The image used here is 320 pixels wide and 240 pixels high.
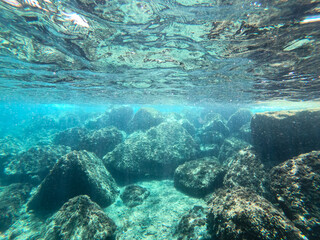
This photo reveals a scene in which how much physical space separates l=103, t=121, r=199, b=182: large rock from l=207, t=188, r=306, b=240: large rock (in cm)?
633

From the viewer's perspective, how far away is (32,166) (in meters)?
10.9

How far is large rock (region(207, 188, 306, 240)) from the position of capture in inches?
124

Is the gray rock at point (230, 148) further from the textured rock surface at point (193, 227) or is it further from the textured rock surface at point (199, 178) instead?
the textured rock surface at point (193, 227)

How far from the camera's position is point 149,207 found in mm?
6902

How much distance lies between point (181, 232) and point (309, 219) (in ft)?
12.8

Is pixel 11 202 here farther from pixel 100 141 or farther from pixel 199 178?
pixel 199 178

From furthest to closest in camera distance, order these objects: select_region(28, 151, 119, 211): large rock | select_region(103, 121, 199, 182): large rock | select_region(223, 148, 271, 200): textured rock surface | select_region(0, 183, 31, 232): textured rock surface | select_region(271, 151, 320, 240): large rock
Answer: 1. select_region(103, 121, 199, 182): large rock
2. select_region(28, 151, 119, 211): large rock
3. select_region(0, 183, 31, 232): textured rock surface
4. select_region(223, 148, 271, 200): textured rock surface
5. select_region(271, 151, 320, 240): large rock

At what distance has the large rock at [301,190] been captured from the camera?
4.14 m

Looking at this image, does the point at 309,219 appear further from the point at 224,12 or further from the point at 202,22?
the point at 202,22

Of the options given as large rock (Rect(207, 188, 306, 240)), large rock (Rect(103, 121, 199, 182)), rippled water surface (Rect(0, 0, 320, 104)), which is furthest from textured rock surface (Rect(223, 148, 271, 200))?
rippled water surface (Rect(0, 0, 320, 104))

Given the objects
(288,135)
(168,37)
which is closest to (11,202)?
(168,37)

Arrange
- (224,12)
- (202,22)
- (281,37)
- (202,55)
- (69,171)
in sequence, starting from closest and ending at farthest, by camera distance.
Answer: (224,12)
(202,22)
(281,37)
(69,171)
(202,55)

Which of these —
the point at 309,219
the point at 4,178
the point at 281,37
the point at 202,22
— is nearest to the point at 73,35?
the point at 202,22

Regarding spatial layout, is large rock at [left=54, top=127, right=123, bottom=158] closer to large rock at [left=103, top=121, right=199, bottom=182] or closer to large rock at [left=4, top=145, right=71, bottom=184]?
large rock at [left=4, top=145, right=71, bottom=184]
